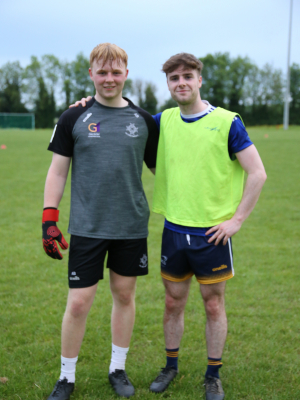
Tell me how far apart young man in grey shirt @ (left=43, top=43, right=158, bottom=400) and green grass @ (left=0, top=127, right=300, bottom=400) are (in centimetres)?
37

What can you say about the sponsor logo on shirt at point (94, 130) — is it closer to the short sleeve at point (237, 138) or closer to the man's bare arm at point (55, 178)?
the man's bare arm at point (55, 178)

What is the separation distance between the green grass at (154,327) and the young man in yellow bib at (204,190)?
1.05 feet

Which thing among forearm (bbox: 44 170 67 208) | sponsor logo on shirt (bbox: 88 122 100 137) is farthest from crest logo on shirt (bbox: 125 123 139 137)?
forearm (bbox: 44 170 67 208)

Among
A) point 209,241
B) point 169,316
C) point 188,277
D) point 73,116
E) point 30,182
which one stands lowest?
point 30,182

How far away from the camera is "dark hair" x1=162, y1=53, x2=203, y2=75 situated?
2.58 meters

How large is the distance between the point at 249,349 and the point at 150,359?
835mm

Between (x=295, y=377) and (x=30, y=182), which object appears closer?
(x=295, y=377)

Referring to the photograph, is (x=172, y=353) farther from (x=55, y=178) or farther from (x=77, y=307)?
(x=55, y=178)

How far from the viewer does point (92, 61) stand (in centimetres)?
258

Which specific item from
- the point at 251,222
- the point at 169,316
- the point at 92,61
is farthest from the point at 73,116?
the point at 251,222

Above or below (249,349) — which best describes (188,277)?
above

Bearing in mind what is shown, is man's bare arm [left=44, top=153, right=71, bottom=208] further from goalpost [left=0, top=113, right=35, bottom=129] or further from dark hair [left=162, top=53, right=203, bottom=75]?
goalpost [left=0, top=113, right=35, bottom=129]

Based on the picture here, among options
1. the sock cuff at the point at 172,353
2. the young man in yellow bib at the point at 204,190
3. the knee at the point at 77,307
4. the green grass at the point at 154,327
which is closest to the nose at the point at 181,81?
the young man in yellow bib at the point at 204,190

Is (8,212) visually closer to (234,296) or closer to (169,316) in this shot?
(234,296)
